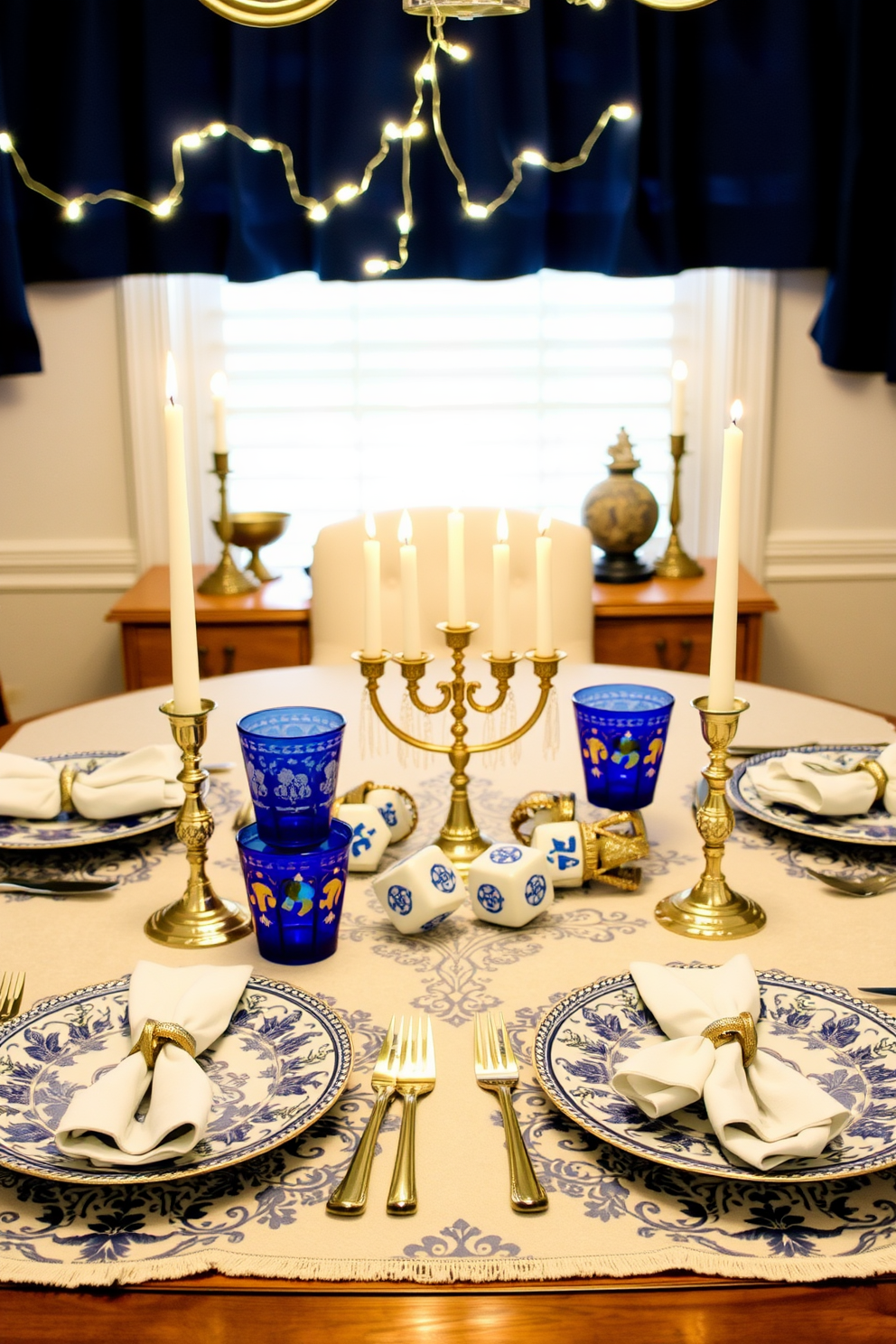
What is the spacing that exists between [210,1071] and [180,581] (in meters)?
0.41

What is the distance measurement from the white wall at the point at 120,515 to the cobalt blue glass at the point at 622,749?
73.5 inches

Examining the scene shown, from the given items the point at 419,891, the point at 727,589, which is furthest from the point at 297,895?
the point at 727,589

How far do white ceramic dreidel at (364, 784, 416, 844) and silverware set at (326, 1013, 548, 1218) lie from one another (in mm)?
357

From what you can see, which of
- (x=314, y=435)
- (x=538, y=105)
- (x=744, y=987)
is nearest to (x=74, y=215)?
(x=314, y=435)

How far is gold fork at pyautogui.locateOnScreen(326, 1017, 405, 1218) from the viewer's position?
753mm

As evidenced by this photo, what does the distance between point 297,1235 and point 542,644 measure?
609mm

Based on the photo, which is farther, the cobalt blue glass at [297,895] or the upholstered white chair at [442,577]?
the upholstered white chair at [442,577]

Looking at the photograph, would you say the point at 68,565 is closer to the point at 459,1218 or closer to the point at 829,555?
the point at 829,555

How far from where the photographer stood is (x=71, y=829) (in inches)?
52.6

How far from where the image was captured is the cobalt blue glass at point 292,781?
43.8 inches

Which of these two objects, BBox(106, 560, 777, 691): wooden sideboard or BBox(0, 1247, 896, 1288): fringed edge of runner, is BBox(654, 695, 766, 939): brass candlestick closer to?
BBox(0, 1247, 896, 1288): fringed edge of runner

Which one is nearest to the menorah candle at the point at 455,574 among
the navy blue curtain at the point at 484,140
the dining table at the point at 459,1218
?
the dining table at the point at 459,1218

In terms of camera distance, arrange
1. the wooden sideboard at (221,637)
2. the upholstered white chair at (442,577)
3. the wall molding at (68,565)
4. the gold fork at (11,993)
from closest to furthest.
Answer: the gold fork at (11,993), the upholstered white chair at (442,577), the wooden sideboard at (221,637), the wall molding at (68,565)

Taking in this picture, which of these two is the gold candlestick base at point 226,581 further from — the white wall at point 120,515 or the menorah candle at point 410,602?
the menorah candle at point 410,602
